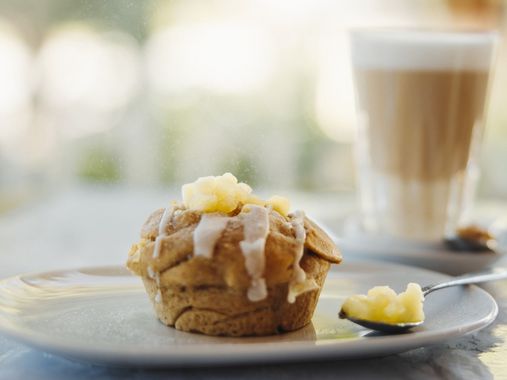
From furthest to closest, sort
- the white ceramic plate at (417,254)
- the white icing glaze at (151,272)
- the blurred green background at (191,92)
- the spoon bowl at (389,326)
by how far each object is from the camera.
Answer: the blurred green background at (191,92), the white ceramic plate at (417,254), the white icing glaze at (151,272), the spoon bowl at (389,326)

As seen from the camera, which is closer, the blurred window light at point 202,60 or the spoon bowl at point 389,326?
the spoon bowl at point 389,326

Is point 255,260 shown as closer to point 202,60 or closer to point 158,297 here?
point 158,297

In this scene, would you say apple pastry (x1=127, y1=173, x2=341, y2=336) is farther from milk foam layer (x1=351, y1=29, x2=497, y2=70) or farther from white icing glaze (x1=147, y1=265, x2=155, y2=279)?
milk foam layer (x1=351, y1=29, x2=497, y2=70)

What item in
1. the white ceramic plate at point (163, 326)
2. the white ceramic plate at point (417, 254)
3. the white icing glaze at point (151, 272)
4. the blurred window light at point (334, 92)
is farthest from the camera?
the blurred window light at point (334, 92)

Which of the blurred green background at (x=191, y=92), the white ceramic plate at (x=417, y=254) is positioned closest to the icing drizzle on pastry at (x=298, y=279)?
the white ceramic plate at (x=417, y=254)

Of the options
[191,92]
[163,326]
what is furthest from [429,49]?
[191,92]

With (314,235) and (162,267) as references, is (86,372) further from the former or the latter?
(314,235)

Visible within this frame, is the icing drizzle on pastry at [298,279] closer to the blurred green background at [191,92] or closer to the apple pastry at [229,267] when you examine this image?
the apple pastry at [229,267]
